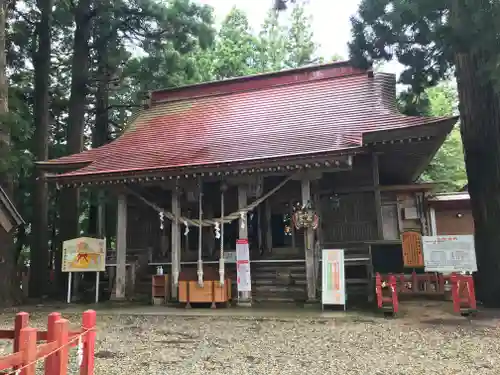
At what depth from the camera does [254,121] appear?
12266 millimetres

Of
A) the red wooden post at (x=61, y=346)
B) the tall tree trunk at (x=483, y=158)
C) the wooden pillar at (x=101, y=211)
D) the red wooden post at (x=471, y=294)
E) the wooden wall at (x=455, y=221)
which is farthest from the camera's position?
the wooden pillar at (x=101, y=211)

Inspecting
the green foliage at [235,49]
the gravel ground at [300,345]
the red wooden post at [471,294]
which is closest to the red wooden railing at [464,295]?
the red wooden post at [471,294]

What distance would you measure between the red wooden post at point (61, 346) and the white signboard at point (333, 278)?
252 inches

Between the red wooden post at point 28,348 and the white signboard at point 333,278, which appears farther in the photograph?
the white signboard at point 333,278

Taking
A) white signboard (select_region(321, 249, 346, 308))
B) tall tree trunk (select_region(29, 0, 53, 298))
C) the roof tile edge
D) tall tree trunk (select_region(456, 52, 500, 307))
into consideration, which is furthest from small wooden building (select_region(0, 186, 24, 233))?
tall tree trunk (select_region(456, 52, 500, 307))

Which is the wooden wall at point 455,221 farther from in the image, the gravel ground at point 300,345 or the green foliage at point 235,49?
the green foliage at point 235,49

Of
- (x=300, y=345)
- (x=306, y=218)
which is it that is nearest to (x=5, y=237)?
(x=306, y=218)

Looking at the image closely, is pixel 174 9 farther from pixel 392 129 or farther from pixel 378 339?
pixel 378 339

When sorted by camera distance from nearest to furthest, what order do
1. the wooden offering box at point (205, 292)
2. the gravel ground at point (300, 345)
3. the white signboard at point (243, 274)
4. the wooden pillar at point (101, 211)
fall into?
the gravel ground at point (300, 345)
the white signboard at point (243, 274)
the wooden offering box at point (205, 292)
the wooden pillar at point (101, 211)

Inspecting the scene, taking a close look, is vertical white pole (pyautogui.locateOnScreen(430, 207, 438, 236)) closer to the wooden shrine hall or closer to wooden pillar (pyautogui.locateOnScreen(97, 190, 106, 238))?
the wooden shrine hall

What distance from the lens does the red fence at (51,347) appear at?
8.75 feet

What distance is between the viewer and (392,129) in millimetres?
8992

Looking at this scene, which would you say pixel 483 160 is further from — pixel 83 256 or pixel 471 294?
pixel 83 256

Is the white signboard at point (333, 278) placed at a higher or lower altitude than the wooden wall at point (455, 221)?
lower
